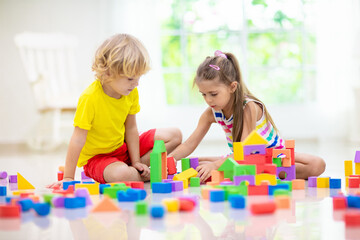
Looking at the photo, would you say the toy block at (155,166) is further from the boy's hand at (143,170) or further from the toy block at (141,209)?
the toy block at (141,209)

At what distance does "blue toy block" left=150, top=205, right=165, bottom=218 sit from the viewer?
114 cm

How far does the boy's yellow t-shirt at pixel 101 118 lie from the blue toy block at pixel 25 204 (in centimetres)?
56

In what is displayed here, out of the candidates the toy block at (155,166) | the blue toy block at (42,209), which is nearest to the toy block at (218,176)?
the toy block at (155,166)

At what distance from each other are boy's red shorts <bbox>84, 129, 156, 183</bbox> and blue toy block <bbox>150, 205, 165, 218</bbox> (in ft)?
2.45

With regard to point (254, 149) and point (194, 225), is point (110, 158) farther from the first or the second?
point (194, 225)

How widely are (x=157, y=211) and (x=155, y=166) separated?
53cm

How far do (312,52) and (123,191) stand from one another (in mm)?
3918

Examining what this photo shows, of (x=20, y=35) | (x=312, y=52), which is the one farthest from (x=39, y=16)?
(x=312, y=52)

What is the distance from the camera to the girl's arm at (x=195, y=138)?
2098mm

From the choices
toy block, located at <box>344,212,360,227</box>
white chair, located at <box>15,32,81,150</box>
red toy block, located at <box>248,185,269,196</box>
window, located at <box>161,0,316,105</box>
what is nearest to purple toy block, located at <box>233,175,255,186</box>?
red toy block, located at <box>248,185,269,196</box>

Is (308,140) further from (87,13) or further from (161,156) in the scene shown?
(161,156)

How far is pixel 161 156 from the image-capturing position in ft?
5.69

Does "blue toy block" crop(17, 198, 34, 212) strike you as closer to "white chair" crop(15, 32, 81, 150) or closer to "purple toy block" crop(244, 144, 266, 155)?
"purple toy block" crop(244, 144, 266, 155)

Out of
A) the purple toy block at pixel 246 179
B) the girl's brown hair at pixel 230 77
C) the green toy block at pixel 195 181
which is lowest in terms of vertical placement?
the green toy block at pixel 195 181
